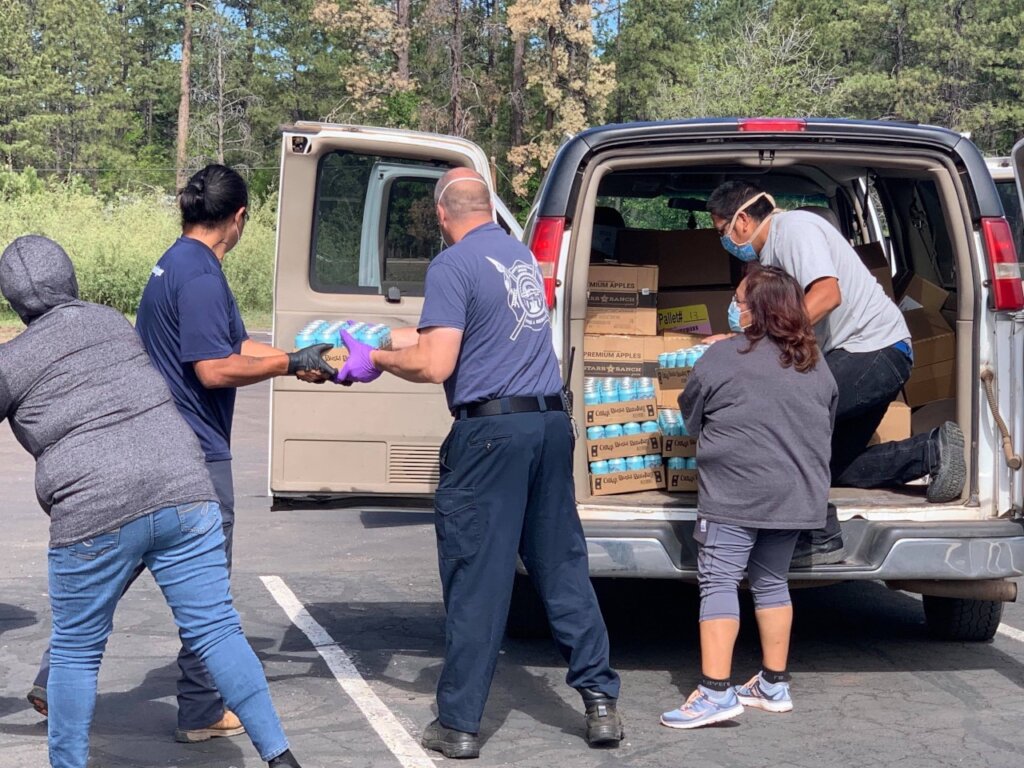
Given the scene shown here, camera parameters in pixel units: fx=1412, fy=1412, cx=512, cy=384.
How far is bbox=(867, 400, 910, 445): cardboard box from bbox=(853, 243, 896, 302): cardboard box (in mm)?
1059

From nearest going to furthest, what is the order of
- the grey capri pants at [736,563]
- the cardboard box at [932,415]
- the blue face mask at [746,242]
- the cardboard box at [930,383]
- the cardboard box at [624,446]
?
the grey capri pants at [736,563], the blue face mask at [746,242], the cardboard box at [624,446], the cardboard box at [932,415], the cardboard box at [930,383]

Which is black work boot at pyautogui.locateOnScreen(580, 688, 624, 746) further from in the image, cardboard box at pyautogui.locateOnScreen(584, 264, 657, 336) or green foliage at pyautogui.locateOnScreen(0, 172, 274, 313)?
green foliage at pyautogui.locateOnScreen(0, 172, 274, 313)

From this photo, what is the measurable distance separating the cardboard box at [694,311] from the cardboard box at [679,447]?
974 mm

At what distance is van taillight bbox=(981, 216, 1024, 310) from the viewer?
17.8 feet

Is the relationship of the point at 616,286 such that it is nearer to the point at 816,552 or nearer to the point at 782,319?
the point at 782,319

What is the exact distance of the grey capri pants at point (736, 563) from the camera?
508 centimetres

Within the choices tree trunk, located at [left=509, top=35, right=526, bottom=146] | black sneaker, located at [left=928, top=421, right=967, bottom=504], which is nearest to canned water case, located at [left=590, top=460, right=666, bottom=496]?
black sneaker, located at [left=928, top=421, right=967, bottom=504]

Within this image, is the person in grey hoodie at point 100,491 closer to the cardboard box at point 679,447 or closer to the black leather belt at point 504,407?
the black leather belt at point 504,407

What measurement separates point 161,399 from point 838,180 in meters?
4.76

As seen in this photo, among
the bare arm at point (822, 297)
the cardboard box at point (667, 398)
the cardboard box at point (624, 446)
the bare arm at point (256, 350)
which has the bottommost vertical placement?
the cardboard box at point (624, 446)

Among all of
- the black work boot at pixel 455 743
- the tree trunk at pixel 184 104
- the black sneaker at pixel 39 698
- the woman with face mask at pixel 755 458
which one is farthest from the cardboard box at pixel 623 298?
the tree trunk at pixel 184 104

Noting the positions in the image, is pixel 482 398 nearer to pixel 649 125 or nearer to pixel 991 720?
pixel 649 125

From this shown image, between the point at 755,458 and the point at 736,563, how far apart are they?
1.27 ft

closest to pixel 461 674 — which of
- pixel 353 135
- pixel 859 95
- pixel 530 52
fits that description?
pixel 353 135
